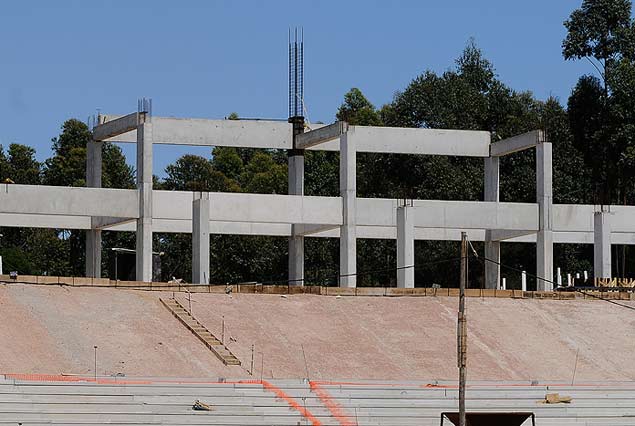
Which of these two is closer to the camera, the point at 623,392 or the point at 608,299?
the point at 623,392

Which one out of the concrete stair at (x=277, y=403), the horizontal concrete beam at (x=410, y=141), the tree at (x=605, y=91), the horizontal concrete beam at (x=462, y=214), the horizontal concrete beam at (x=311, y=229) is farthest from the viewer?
the tree at (x=605, y=91)

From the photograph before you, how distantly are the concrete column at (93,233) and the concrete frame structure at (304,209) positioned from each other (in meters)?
0.04

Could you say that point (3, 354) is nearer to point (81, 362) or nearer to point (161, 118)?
point (81, 362)

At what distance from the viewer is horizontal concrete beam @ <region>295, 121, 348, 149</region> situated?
182 ft

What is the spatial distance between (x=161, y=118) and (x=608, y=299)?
18391mm

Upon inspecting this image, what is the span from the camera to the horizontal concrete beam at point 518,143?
189 feet

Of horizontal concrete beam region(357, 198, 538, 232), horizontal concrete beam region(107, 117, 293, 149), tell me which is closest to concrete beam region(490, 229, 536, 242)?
horizontal concrete beam region(357, 198, 538, 232)

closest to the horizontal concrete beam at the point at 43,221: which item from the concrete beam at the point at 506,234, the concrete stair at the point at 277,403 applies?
the concrete stair at the point at 277,403

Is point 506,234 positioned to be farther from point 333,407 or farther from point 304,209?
point 333,407

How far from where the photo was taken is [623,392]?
134ft

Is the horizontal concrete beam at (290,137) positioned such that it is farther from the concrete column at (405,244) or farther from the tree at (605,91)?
the tree at (605,91)

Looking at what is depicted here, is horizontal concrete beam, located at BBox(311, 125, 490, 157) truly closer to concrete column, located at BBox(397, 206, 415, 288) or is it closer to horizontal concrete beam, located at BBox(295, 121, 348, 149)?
horizontal concrete beam, located at BBox(295, 121, 348, 149)

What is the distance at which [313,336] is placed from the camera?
46344 millimetres

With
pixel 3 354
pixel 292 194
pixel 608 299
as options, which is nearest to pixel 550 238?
pixel 608 299
